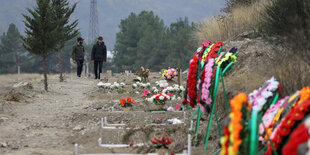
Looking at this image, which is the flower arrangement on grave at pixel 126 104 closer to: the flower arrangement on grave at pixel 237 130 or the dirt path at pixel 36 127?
the dirt path at pixel 36 127

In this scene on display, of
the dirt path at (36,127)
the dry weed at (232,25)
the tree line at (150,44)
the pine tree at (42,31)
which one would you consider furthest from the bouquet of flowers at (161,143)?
the tree line at (150,44)

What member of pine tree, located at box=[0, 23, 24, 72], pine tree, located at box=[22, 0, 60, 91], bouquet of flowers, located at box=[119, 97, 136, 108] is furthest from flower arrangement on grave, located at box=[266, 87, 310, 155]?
pine tree, located at box=[0, 23, 24, 72]

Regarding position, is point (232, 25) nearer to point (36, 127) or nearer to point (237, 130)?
point (36, 127)

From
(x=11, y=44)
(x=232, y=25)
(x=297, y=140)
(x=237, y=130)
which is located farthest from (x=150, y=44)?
(x=297, y=140)

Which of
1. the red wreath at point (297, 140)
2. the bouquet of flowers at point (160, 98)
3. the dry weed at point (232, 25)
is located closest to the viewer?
the red wreath at point (297, 140)

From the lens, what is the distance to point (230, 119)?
3074mm

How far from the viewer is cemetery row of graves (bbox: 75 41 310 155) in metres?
2.67

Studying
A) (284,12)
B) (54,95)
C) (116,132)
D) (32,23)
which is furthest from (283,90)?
(32,23)

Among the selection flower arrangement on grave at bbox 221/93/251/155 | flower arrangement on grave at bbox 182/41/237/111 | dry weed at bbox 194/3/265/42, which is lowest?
flower arrangement on grave at bbox 221/93/251/155

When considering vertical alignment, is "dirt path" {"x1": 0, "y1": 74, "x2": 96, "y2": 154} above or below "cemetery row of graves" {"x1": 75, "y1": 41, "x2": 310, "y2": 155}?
below

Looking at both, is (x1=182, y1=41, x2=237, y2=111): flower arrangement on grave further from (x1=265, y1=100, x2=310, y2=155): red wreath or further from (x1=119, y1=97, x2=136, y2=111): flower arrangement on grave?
(x1=119, y1=97, x2=136, y2=111): flower arrangement on grave

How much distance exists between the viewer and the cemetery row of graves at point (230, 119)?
2.67 m

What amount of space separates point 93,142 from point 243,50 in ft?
12.6

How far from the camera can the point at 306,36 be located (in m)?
4.52
